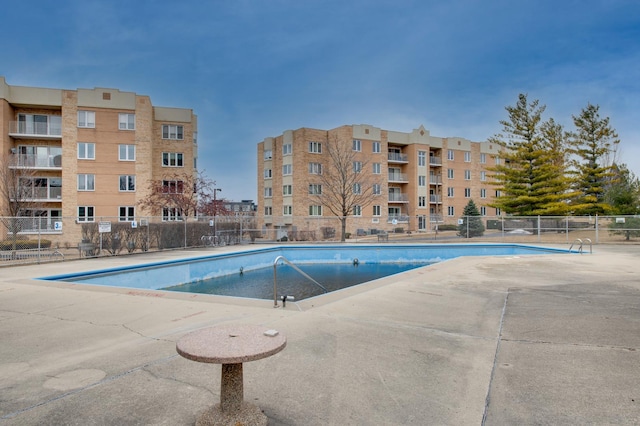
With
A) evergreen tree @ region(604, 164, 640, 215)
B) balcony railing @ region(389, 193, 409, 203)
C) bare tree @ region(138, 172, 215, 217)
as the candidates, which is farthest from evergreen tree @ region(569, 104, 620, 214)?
bare tree @ region(138, 172, 215, 217)

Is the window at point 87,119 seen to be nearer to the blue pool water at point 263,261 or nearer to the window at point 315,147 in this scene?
the window at point 315,147

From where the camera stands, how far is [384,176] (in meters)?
48.9

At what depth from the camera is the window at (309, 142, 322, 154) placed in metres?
46.1

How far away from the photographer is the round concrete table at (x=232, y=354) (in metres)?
2.88

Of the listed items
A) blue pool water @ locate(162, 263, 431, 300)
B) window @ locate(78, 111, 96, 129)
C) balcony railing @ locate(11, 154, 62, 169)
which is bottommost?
blue pool water @ locate(162, 263, 431, 300)

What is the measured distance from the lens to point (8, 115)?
32688 millimetres

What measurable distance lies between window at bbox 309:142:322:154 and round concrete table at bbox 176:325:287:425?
43555 millimetres

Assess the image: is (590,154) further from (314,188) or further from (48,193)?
(48,193)

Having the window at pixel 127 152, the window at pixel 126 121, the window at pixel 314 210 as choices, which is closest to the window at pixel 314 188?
the window at pixel 314 210

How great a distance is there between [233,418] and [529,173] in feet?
133

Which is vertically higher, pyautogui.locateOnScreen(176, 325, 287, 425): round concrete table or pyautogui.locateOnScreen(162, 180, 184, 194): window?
pyautogui.locateOnScreen(162, 180, 184, 194): window

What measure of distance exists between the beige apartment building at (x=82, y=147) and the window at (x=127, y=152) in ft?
0.26

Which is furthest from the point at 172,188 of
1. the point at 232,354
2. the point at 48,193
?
the point at 232,354

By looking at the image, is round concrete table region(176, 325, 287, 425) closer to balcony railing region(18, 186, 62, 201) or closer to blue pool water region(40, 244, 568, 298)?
blue pool water region(40, 244, 568, 298)
